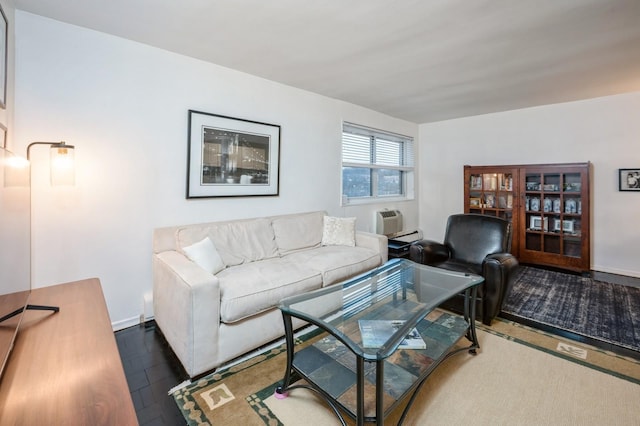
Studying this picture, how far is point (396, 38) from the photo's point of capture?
2285 mm

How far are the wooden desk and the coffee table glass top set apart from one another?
83cm

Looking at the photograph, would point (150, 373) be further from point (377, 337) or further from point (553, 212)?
point (553, 212)

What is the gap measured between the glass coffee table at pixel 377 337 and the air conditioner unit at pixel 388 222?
2.13 metres

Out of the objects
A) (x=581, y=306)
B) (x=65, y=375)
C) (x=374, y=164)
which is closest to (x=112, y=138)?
(x=65, y=375)

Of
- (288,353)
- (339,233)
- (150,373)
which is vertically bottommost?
(150,373)

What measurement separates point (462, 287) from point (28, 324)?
234 centimetres

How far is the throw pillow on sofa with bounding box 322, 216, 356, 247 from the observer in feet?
11.0

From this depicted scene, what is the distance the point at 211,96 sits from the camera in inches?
110

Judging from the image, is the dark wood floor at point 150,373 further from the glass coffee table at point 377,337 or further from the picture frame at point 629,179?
the picture frame at point 629,179

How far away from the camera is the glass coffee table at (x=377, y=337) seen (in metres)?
1.33

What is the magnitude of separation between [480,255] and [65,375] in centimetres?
320

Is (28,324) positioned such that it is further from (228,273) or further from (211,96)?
(211,96)

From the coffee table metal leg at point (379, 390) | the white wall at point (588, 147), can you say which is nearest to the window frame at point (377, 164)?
the white wall at point (588, 147)

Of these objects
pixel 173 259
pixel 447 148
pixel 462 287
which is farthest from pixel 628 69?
pixel 173 259
